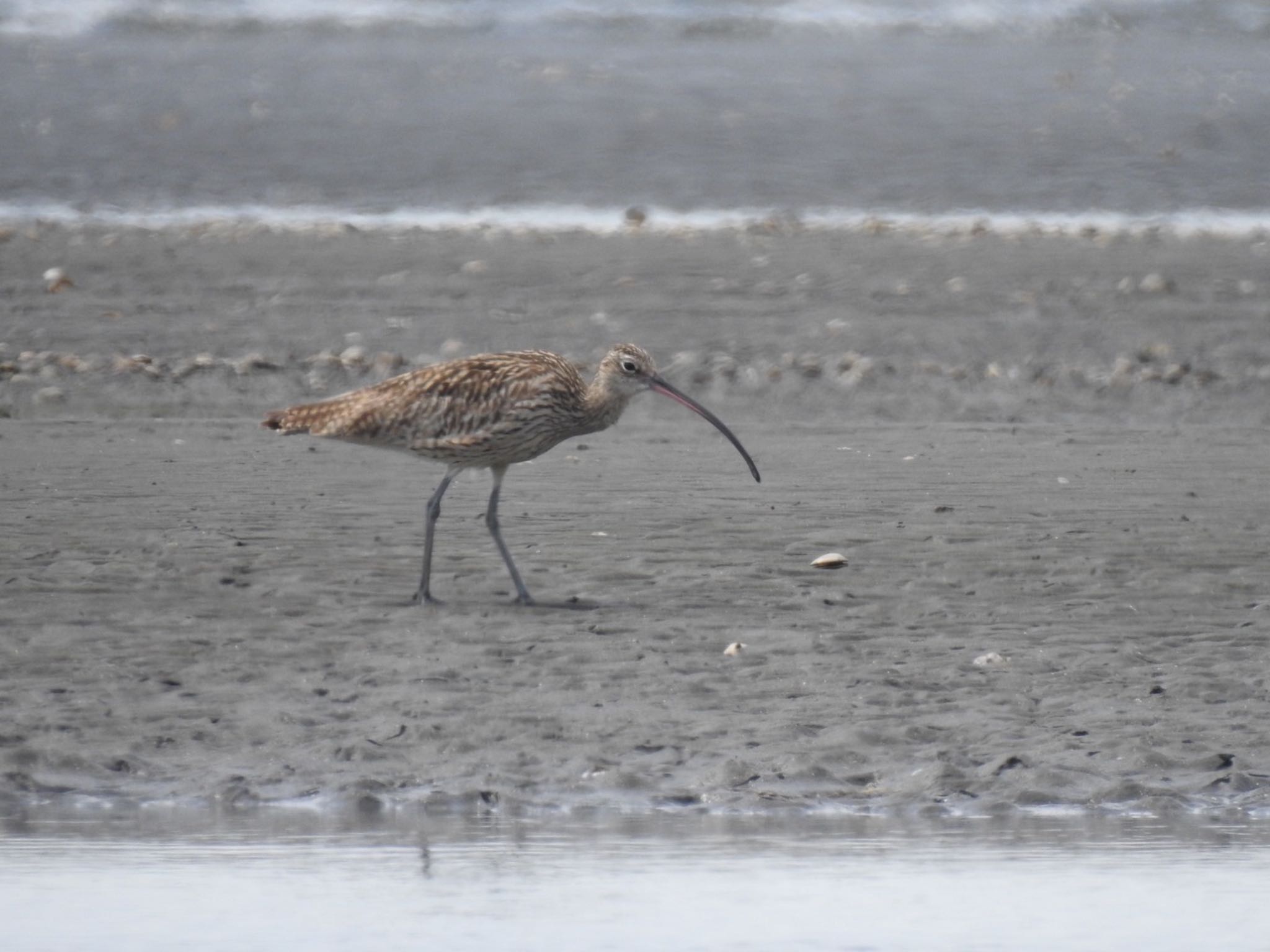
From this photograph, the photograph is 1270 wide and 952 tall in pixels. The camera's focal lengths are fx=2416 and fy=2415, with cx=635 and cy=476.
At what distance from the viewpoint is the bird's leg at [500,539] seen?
316 inches

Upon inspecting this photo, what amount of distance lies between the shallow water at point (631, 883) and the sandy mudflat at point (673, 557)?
30 cm

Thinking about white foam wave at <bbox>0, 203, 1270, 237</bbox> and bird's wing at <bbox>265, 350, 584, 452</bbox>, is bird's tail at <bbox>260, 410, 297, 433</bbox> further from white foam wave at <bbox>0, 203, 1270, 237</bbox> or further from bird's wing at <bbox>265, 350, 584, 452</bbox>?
white foam wave at <bbox>0, 203, 1270, 237</bbox>

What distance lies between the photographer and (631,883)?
546cm

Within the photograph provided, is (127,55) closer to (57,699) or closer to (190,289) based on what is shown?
(190,289)

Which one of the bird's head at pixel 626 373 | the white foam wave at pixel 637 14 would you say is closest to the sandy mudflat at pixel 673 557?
the bird's head at pixel 626 373

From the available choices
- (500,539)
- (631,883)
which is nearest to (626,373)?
(500,539)

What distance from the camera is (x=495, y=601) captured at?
8.16 m

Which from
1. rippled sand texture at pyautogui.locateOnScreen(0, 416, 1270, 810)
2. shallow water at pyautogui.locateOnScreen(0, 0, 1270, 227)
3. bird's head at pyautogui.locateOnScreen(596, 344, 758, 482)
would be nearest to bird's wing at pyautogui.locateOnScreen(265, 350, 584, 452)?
bird's head at pyautogui.locateOnScreen(596, 344, 758, 482)

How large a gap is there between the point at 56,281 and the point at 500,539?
297 inches

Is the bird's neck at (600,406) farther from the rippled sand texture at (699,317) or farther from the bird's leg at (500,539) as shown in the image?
the rippled sand texture at (699,317)

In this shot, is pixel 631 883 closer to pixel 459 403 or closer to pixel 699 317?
pixel 459 403

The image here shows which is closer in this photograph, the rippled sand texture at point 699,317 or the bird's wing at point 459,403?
the bird's wing at point 459,403

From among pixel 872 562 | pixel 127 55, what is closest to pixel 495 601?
pixel 872 562

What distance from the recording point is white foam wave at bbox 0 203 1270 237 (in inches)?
695
